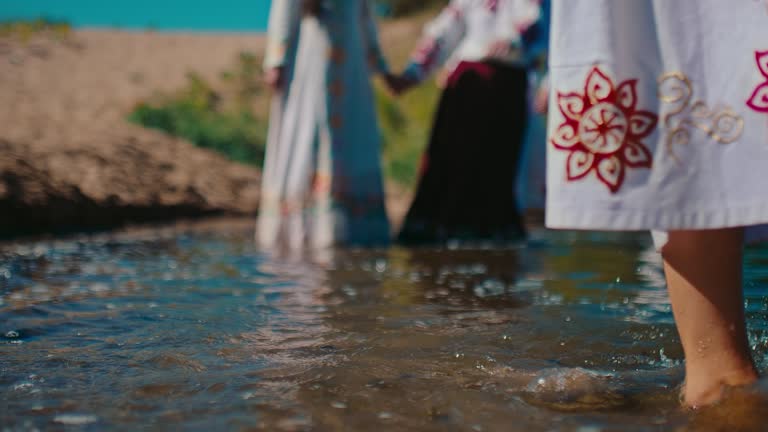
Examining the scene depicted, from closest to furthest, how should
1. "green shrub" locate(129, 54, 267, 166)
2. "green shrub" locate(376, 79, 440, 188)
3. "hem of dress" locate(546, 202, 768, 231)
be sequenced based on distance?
1. "hem of dress" locate(546, 202, 768, 231)
2. "green shrub" locate(376, 79, 440, 188)
3. "green shrub" locate(129, 54, 267, 166)

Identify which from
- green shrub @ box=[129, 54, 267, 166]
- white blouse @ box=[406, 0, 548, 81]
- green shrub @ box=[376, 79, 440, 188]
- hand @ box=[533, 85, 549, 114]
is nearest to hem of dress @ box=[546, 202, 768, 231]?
white blouse @ box=[406, 0, 548, 81]

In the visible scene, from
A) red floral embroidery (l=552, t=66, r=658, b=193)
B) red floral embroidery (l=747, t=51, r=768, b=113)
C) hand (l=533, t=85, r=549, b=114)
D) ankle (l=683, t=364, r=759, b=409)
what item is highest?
hand (l=533, t=85, r=549, b=114)

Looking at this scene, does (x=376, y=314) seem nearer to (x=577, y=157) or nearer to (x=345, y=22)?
(x=577, y=157)

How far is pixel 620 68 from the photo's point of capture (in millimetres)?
1385

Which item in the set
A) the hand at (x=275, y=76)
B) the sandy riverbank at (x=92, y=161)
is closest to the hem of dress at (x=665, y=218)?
the hand at (x=275, y=76)

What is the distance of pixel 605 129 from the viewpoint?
1.41 meters

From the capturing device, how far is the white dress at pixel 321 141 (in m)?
4.57

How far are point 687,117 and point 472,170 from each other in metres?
3.32

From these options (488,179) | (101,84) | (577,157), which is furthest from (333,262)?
(101,84)

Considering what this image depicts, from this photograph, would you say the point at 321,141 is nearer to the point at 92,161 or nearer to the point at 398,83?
the point at 398,83

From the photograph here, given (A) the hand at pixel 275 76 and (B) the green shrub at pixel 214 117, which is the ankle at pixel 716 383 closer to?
(A) the hand at pixel 275 76

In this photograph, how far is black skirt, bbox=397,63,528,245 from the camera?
4.63 m

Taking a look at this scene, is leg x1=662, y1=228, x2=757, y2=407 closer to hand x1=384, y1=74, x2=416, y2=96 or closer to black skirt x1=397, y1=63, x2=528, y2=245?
black skirt x1=397, y1=63, x2=528, y2=245

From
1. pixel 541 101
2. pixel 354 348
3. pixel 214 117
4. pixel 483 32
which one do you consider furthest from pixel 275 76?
pixel 214 117
